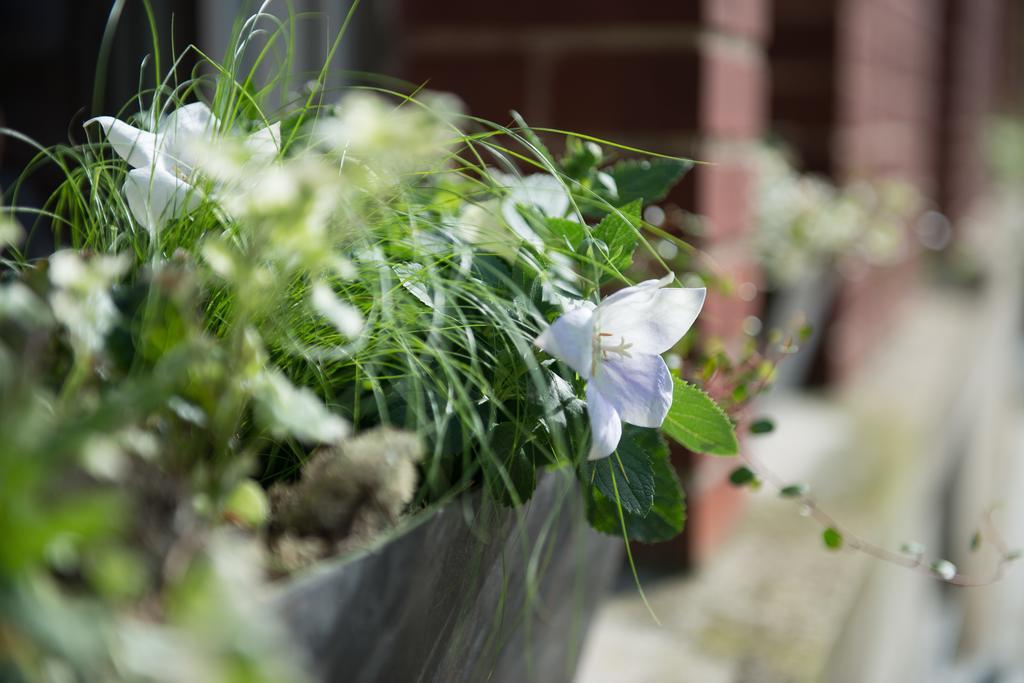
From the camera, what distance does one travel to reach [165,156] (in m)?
0.60

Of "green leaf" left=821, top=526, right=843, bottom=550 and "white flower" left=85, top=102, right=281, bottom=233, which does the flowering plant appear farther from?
"green leaf" left=821, top=526, right=843, bottom=550

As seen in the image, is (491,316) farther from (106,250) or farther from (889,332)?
(889,332)

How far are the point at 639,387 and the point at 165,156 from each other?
27cm

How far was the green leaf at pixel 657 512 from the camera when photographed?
652 millimetres

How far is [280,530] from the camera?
0.47 m

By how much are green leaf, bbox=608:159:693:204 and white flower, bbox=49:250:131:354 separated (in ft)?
1.25

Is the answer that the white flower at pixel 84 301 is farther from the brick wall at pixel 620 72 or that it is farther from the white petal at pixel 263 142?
the brick wall at pixel 620 72

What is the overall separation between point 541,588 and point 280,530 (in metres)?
0.24

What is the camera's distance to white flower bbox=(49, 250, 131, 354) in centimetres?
39

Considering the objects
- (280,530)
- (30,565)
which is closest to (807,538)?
(280,530)

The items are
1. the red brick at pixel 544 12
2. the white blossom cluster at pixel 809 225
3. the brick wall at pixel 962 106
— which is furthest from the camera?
the brick wall at pixel 962 106

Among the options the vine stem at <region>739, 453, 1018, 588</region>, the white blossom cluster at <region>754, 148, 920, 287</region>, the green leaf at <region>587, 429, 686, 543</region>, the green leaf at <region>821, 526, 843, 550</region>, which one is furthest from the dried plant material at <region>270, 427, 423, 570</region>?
the white blossom cluster at <region>754, 148, 920, 287</region>

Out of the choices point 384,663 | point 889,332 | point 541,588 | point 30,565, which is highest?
point 30,565

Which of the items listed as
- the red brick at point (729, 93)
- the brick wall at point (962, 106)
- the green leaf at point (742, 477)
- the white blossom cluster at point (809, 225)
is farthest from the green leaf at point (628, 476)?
the brick wall at point (962, 106)
